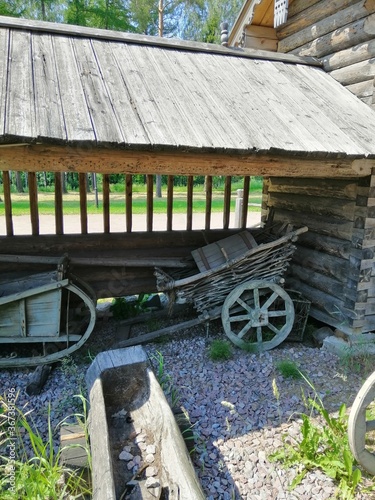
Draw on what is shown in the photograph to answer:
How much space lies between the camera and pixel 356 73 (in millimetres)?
5141

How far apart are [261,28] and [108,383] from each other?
21.2 feet

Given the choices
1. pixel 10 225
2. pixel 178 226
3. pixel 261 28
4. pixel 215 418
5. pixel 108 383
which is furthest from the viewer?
pixel 178 226

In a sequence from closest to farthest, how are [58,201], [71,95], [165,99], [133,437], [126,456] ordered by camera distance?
1. [126,456]
2. [133,437]
3. [71,95]
4. [165,99]
5. [58,201]

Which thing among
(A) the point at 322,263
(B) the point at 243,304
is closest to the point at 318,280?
(A) the point at 322,263

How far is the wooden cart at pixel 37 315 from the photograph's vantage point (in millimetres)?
4336

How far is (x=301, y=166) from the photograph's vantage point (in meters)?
4.04

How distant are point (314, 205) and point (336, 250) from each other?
80 cm

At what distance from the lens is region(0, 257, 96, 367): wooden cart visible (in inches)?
171

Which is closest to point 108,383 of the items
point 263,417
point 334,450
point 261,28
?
point 263,417

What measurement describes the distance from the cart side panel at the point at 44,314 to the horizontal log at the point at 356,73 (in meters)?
4.81

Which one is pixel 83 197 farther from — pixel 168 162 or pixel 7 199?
pixel 168 162

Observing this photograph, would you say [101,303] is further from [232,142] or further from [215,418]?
[232,142]

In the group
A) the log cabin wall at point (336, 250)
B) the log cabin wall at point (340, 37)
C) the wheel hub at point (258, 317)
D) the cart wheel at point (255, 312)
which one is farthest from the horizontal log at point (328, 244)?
the log cabin wall at point (340, 37)

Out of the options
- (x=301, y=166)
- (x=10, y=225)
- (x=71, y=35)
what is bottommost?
(x=10, y=225)
